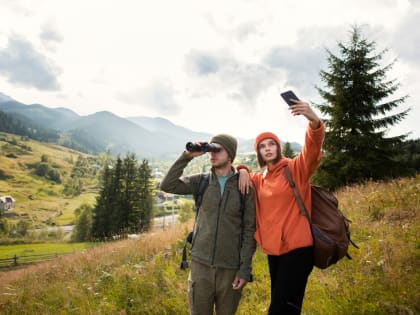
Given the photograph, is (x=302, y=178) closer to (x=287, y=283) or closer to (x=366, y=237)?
(x=287, y=283)

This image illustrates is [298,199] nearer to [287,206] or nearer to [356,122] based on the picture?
[287,206]

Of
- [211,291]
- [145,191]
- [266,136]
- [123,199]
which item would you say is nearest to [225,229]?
[211,291]

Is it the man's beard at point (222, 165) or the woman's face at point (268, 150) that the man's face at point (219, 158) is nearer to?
the man's beard at point (222, 165)

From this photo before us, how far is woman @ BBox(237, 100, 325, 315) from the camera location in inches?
93.0

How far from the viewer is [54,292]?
5988mm

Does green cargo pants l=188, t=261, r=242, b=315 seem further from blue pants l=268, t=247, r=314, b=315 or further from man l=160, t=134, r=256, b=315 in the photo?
blue pants l=268, t=247, r=314, b=315

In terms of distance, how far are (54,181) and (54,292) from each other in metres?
189

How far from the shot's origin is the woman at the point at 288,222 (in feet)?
7.75

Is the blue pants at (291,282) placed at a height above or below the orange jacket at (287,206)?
below

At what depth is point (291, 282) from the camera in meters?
2.35

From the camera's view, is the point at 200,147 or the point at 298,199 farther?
the point at 200,147

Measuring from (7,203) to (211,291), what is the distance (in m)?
159

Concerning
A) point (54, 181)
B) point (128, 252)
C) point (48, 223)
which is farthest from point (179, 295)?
point (54, 181)

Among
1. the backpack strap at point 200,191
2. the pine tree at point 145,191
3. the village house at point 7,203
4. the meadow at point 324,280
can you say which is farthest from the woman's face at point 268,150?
the village house at point 7,203
